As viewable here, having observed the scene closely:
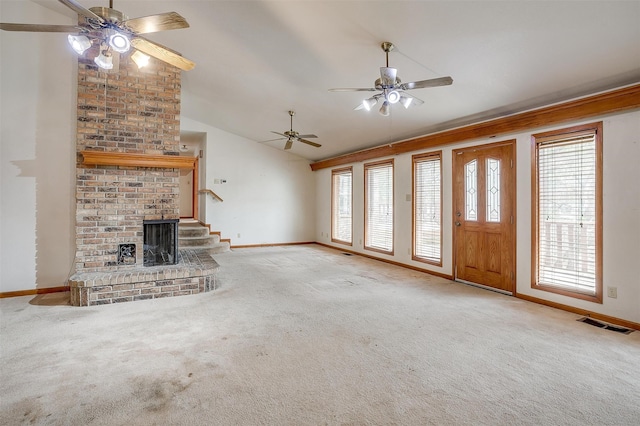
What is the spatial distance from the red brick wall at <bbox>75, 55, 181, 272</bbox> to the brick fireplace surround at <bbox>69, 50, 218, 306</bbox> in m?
0.01

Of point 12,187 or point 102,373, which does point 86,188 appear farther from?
point 102,373

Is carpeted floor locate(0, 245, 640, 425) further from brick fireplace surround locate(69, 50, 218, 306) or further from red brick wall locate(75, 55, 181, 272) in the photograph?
red brick wall locate(75, 55, 181, 272)

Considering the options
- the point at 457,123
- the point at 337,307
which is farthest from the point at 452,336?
the point at 457,123

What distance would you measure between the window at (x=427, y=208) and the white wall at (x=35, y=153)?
5.56m

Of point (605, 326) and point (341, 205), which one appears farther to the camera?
point (341, 205)

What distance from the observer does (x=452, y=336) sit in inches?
120

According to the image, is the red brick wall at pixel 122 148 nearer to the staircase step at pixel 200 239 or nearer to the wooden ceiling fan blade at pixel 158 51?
the wooden ceiling fan blade at pixel 158 51

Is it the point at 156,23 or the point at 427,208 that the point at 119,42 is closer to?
the point at 156,23

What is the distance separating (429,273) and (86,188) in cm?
543

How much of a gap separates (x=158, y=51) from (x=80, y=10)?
70 cm

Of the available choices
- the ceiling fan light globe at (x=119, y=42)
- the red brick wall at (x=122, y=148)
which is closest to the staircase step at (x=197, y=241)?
the red brick wall at (x=122, y=148)

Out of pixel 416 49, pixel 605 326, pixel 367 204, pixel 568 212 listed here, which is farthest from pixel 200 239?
pixel 605 326

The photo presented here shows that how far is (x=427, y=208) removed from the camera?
589 cm

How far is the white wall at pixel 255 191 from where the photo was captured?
8.49 meters
